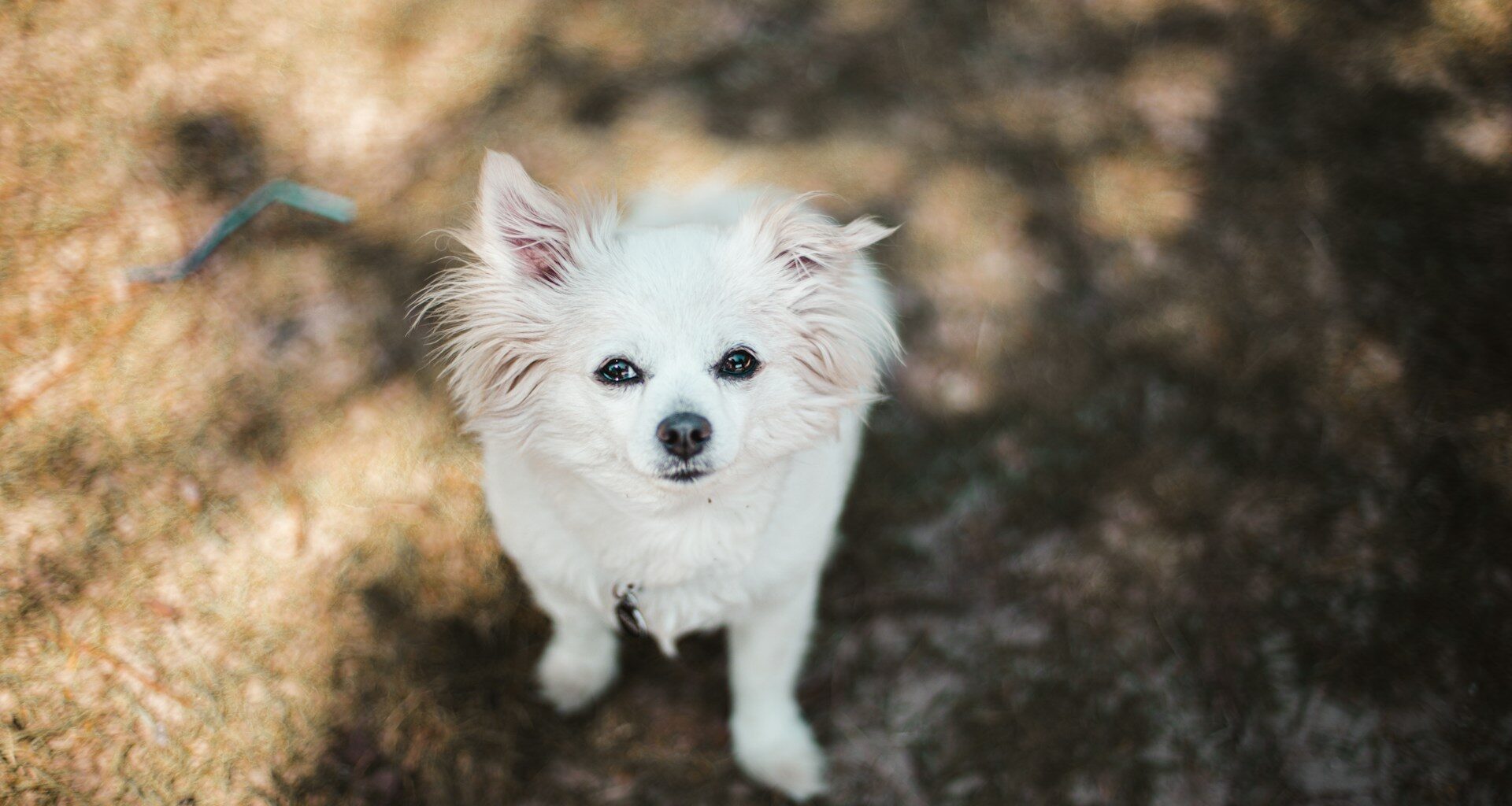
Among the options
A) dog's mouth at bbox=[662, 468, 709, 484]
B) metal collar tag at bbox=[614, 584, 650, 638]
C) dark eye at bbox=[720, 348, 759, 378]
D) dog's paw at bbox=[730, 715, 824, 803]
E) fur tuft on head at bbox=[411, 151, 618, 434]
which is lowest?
dog's paw at bbox=[730, 715, 824, 803]

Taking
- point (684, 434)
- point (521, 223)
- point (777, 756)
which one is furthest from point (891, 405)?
point (521, 223)

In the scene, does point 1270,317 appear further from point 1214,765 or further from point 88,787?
point 88,787

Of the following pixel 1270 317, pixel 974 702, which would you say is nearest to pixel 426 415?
pixel 974 702

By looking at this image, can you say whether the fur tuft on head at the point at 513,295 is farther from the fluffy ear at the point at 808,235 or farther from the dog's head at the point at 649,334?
the fluffy ear at the point at 808,235

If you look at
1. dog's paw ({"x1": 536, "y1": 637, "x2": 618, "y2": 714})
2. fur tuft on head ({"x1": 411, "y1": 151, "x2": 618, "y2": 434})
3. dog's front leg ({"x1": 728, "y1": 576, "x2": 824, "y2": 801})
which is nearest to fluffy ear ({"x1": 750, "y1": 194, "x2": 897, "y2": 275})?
fur tuft on head ({"x1": 411, "y1": 151, "x2": 618, "y2": 434})

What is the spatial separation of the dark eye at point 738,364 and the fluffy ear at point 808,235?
0.74 feet

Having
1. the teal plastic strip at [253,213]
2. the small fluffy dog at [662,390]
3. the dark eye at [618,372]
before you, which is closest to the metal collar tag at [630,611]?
the small fluffy dog at [662,390]

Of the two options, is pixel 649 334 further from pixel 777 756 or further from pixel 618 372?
pixel 777 756

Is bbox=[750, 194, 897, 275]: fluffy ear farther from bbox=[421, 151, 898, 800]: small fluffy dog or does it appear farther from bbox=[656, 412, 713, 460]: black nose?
bbox=[656, 412, 713, 460]: black nose

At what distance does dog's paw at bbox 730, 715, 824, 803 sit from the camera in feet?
7.66

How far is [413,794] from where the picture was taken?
2.28 m

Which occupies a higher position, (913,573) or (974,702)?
(913,573)

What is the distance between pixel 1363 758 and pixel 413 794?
273 cm

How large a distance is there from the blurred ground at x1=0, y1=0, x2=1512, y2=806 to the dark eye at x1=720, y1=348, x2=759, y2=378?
1.13 meters
